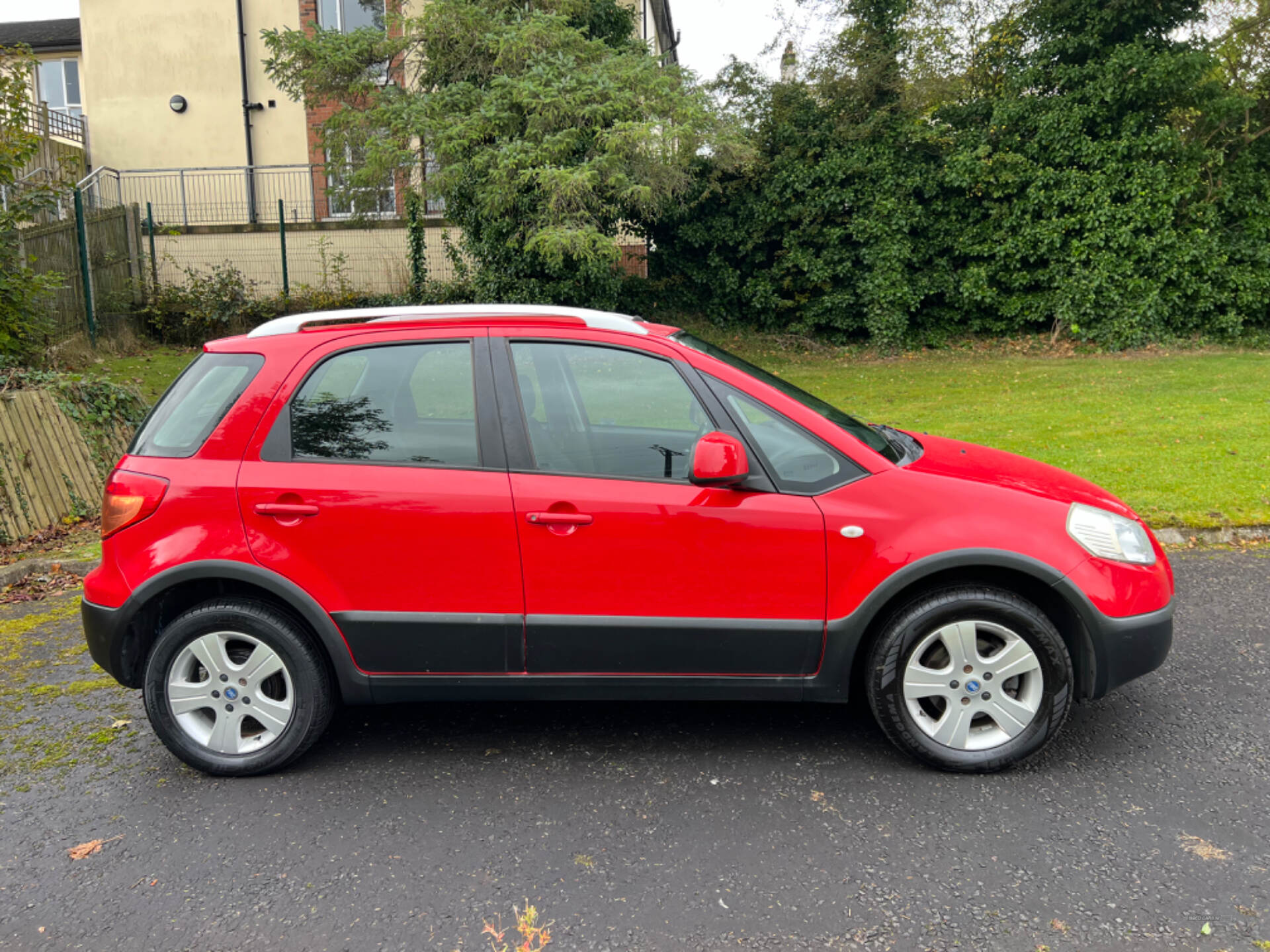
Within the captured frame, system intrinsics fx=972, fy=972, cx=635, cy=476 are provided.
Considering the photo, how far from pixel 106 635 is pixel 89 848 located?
82 centimetres

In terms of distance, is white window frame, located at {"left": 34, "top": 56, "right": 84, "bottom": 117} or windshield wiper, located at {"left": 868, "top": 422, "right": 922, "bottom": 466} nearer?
windshield wiper, located at {"left": 868, "top": 422, "right": 922, "bottom": 466}

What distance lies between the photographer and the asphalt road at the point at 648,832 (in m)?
2.82

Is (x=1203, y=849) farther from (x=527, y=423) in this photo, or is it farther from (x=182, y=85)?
(x=182, y=85)

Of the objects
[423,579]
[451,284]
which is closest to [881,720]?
[423,579]

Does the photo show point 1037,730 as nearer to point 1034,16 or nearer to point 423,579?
point 423,579

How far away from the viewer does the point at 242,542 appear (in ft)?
12.0

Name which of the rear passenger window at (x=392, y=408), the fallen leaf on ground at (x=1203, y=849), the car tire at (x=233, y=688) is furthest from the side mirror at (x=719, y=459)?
the fallen leaf on ground at (x=1203, y=849)

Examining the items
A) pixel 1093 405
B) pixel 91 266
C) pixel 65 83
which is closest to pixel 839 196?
pixel 1093 405

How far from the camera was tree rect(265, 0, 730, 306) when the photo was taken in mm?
14180

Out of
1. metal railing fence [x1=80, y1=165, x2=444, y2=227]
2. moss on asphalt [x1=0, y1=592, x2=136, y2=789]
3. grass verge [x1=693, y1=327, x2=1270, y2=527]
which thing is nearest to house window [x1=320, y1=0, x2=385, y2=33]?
metal railing fence [x1=80, y1=165, x2=444, y2=227]

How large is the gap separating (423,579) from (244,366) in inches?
44.8

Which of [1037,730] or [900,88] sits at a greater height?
[900,88]

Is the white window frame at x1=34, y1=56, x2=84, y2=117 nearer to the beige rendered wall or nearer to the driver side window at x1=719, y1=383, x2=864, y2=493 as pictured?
the beige rendered wall

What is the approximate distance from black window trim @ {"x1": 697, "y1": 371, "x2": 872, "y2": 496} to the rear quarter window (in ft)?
5.94
